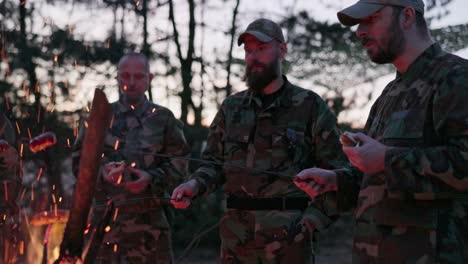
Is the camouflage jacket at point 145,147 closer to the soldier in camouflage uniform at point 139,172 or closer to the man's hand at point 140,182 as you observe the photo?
the soldier in camouflage uniform at point 139,172

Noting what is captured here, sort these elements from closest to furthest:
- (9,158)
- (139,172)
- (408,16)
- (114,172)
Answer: (408,16) < (114,172) < (139,172) < (9,158)

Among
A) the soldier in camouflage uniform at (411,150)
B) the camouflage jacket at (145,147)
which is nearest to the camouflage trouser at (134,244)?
the camouflage jacket at (145,147)

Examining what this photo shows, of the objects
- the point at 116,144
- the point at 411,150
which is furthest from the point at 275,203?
the point at 116,144

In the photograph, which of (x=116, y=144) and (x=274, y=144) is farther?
(x=116, y=144)

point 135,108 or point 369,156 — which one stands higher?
point 369,156

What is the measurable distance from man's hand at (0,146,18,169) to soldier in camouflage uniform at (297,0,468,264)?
3.40 meters

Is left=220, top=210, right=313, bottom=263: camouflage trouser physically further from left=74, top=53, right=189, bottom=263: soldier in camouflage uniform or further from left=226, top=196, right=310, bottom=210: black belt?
left=74, top=53, right=189, bottom=263: soldier in camouflage uniform

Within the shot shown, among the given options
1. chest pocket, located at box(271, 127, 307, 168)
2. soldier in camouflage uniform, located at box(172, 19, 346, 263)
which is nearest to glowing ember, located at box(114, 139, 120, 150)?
soldier in camouflage uniform, located at box(172, 19, 346, 263)

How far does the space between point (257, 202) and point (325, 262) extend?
29.5 ft

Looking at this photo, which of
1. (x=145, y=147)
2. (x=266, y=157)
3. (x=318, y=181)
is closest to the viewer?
(x=318, y=181)

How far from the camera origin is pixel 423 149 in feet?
10.3

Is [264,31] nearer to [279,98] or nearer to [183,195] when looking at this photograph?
[279,98]

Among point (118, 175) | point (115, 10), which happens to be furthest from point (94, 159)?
point (115, 10)

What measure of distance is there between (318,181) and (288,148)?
974 millimetres
